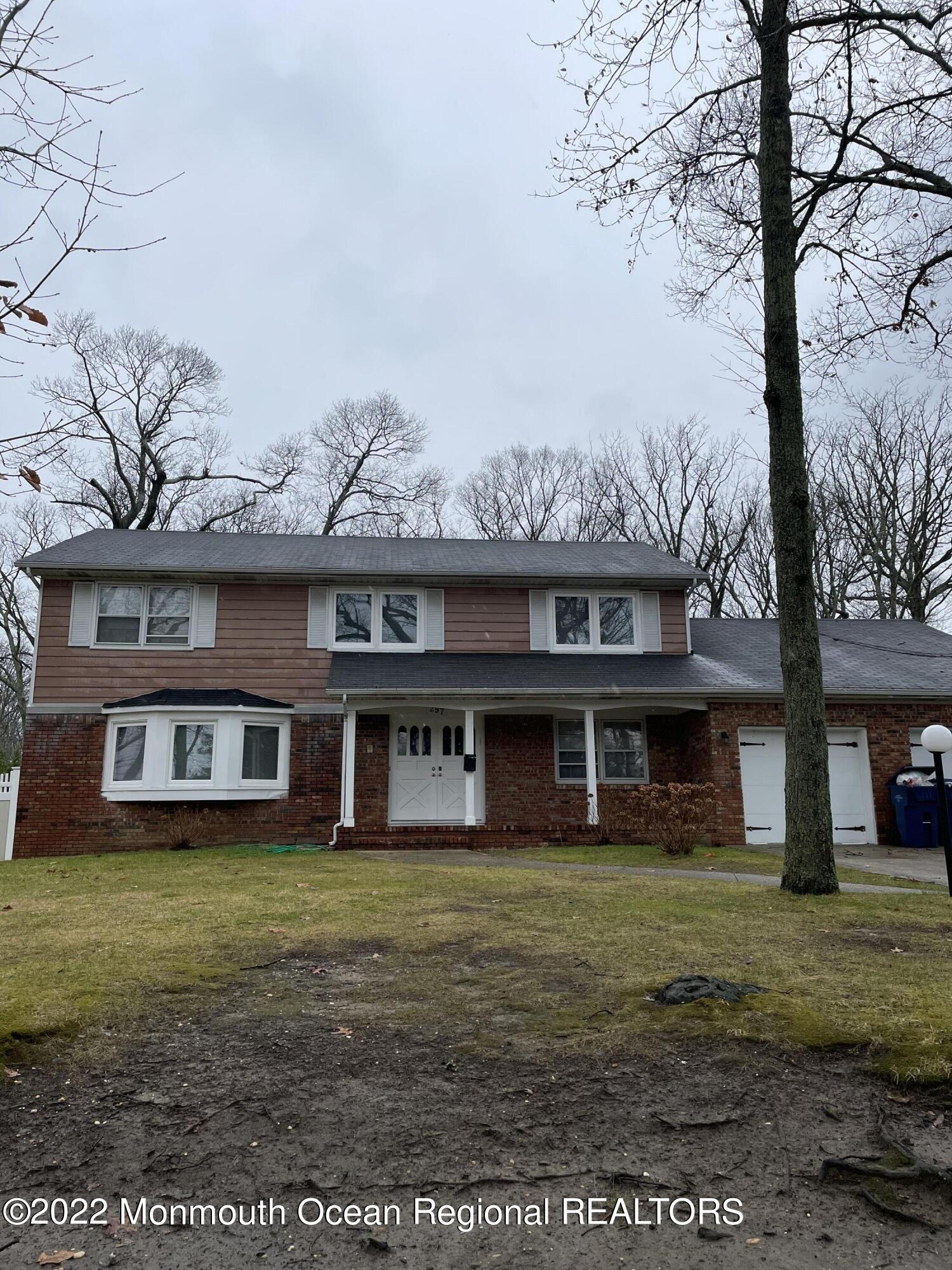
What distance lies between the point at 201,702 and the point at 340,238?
955 cm

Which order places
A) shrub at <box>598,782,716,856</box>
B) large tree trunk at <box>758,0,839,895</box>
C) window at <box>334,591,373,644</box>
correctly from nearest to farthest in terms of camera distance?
large tree trunk at <box>758,0,839,895</box> < shrub at <box>598,782,716,856</box> < window at <box>334,591,373,644</box>

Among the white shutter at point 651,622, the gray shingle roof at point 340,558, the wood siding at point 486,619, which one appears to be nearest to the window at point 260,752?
the gray shingle roof at point 340,558

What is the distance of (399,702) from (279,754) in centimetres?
258

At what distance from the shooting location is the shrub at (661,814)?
12867 millimetres

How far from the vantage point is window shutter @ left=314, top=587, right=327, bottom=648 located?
54.0 feet

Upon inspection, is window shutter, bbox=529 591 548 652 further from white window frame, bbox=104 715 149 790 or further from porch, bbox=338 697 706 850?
white window frame, bbox=104 715 149 790

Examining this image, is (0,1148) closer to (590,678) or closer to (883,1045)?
(883,1045)

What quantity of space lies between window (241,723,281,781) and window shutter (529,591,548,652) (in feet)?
17.9

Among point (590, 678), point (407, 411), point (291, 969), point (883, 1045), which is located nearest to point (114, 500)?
point (407, 411)

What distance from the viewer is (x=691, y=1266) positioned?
219 cm

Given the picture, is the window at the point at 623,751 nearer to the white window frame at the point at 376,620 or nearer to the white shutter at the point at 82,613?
the white window frame at the point at 376,620

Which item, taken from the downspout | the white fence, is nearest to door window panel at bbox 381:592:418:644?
the downspout

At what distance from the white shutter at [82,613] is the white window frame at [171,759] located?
1640 mm

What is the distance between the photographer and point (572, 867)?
11.8m
